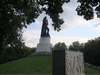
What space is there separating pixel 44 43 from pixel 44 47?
0.96 meters

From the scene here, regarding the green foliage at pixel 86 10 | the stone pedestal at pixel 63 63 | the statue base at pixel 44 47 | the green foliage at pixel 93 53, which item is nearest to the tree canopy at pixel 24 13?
the green foliage at pixel 86 10

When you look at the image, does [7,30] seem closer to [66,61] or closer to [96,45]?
[66,61]

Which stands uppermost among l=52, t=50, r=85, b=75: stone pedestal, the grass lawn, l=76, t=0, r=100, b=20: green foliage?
l=76, t=0, r=100, b=20: green foliage

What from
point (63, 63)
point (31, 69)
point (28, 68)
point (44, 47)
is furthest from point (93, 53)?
point (63, 63)

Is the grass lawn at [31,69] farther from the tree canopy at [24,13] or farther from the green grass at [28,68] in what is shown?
the tree canopy at [24,13]

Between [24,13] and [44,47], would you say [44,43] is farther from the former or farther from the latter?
[24,13]

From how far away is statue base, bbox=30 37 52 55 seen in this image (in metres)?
27.8

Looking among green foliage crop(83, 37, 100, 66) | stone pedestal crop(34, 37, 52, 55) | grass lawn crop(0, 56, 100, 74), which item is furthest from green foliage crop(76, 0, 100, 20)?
green foliage crop(83, 37, 100, 66)

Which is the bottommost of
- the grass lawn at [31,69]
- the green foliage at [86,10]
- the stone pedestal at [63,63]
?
the grass lawn at [31,69]

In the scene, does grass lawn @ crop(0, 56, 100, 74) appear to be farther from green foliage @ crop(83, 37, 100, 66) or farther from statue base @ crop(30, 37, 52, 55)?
green foliage @ crop(83, 37, 100, 66)

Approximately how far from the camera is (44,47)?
2834 cm

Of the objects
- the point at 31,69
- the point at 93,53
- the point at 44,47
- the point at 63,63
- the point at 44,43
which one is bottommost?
the point at 31,69

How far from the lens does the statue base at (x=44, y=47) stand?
27.8 meters

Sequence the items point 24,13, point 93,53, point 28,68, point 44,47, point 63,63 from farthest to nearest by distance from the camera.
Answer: point 93,53 → point 44,47 → point 28,68 → point 24,13 → point 63,63
